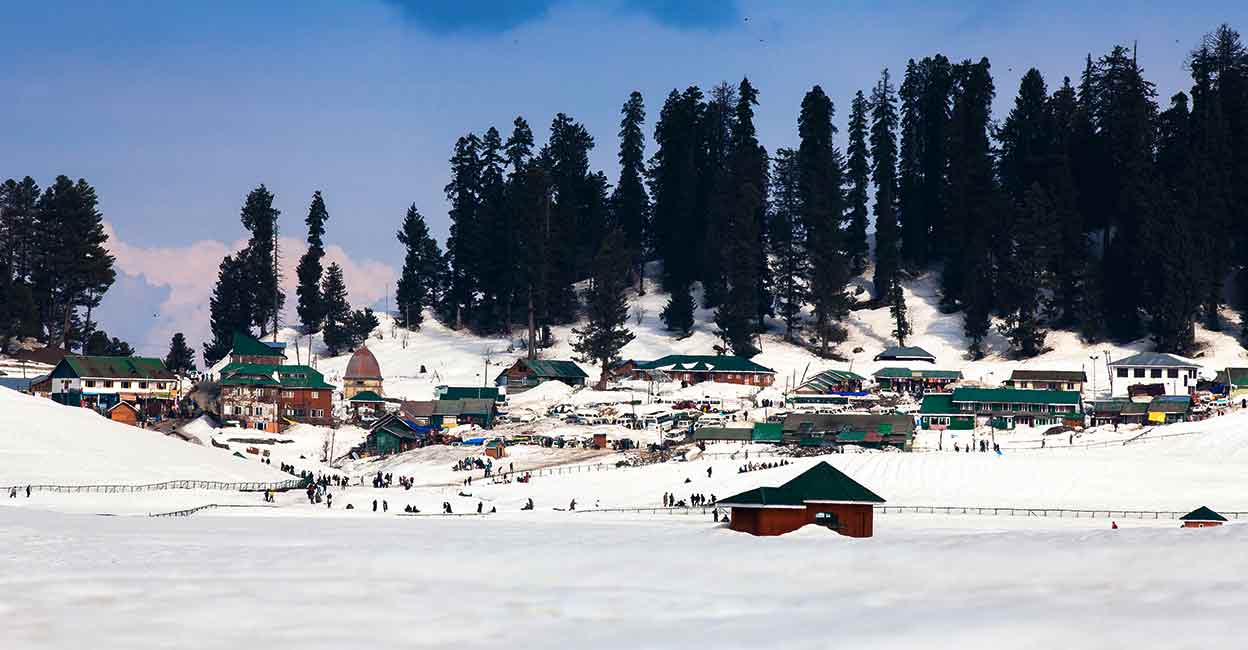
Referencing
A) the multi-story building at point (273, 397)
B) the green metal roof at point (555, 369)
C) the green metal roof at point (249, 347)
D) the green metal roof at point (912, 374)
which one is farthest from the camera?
the green metal roof at point (249, 347)

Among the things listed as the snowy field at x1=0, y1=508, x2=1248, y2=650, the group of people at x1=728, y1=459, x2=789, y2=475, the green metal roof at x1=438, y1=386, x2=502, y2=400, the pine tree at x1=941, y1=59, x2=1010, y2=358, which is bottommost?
Answer: the snowy field at x1=0, y1=508, x2=1248, y2=650

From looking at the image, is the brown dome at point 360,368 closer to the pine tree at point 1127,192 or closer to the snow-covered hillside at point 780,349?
the snow-covered hillside at point 780,349

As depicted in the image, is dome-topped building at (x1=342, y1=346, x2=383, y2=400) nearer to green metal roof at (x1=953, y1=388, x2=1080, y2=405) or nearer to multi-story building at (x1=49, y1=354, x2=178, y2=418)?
multi-story building at (x1=49, y1=354, x2=178, y2=418)

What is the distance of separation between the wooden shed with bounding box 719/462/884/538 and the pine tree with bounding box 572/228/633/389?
67.5 m

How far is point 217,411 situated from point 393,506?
135 feet

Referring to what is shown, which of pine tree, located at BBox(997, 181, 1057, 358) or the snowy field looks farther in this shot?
pine tree, located at BBox(997, 181, 1057, 358)

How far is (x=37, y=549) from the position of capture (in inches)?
1123

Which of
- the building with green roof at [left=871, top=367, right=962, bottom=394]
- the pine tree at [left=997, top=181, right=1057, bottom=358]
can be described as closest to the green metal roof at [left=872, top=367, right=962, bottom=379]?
the building with green roof at [left=871, top=367, right=962, bottom=394]

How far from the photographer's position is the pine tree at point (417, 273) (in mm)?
130625

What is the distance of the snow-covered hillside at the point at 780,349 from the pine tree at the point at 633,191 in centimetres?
553

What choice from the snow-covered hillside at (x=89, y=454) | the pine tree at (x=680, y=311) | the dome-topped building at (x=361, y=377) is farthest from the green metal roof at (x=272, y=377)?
→ the pine tree at (x=680, y=311)

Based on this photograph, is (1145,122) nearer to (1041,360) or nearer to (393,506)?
(1041,360)

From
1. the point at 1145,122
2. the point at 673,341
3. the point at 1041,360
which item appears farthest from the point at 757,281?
the point at 1145,122

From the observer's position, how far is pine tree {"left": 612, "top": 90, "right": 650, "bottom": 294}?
132m
